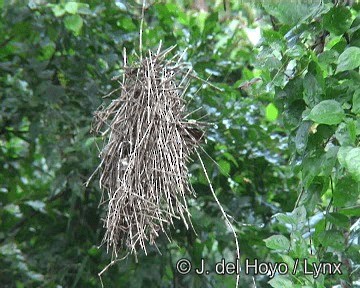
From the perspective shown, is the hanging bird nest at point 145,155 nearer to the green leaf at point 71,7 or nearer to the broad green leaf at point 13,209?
the green leaf at point 71,7

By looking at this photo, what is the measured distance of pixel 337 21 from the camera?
149 cm

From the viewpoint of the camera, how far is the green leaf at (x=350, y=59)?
4.44 ft

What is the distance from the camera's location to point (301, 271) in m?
1.53

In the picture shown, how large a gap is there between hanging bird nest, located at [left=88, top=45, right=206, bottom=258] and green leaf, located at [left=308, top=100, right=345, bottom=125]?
36cm

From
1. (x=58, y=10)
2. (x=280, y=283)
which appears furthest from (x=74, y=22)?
(x=280, y=283)

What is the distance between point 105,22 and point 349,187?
1.46 m

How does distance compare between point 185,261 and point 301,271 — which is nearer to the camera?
point 301,271

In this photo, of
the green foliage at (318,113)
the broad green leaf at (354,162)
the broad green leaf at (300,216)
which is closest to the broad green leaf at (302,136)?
the green foliage at (318,113)

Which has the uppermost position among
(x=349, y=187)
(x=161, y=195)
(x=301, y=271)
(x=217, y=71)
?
(x=217, y=71)

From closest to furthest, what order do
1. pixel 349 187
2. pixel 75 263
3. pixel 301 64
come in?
pixel 349 187
pixel 301 64
pixel 75 263

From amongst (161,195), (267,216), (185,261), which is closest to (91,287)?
(185,261)

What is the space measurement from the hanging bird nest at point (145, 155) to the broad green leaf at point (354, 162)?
17.5 inches

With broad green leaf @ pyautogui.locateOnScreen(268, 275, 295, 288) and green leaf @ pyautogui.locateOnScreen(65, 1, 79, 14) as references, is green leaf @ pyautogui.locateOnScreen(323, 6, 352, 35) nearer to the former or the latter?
broad green leaf @ pyautogui.locateOnScreen(268, 275, 295, 288)

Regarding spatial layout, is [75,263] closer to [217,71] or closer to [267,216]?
[267,216]
